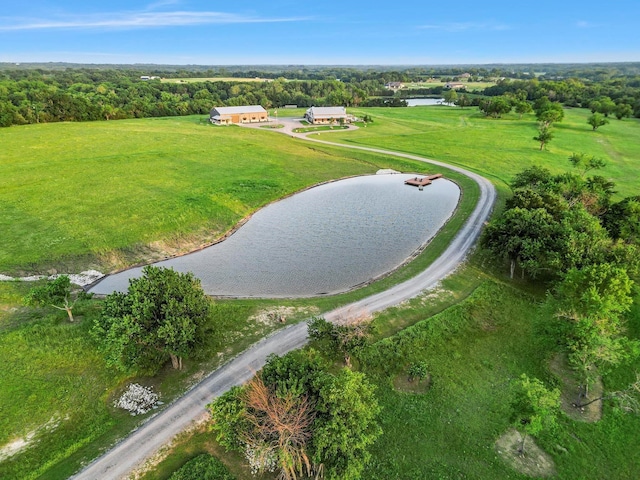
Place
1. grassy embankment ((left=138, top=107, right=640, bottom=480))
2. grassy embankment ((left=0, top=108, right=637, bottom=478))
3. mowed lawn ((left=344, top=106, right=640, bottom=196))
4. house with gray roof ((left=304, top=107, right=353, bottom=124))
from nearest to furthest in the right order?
grassy embankment ((left=138, top=107, right=640, bottom=480)) → grassy embankment ((left=0, top=108, right=637, bottom=478)) → mowed lawn ((left=344, top=106, right=640, bottom=196)) → house with gray roof ((left=304, top=107, right=353, bottom=124))

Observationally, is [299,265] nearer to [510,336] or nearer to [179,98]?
[510,336]

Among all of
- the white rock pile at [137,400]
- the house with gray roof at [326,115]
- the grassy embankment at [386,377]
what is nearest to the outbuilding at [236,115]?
the house with gray roof at [326,115]

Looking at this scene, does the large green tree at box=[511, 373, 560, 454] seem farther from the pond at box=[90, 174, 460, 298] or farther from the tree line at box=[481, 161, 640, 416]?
the pond at box=[90, 174, 460, 298]

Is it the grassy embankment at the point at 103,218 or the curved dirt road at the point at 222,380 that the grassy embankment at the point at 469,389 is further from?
the grassy embankment at the point at 103,218

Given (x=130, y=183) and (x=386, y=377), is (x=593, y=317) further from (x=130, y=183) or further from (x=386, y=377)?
(x=130, y=183)

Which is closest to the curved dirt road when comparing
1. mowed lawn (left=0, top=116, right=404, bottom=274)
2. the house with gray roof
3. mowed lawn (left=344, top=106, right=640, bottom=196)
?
mowed lawn (left=0, top=116, right=404, bottom=274)
